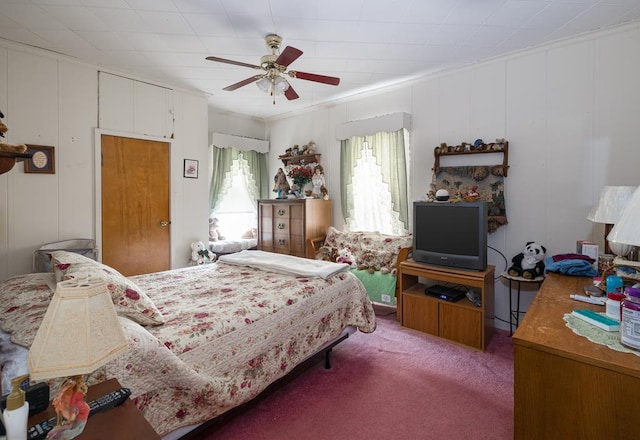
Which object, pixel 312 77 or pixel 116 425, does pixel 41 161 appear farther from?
pixel 116 425

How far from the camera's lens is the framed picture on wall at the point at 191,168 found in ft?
13.3

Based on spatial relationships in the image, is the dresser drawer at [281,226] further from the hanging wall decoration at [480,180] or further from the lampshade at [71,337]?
the lampshade at [71,337]

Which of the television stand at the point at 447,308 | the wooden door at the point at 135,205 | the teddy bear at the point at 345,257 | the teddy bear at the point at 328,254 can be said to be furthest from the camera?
the teddy bear at the point at 328,254

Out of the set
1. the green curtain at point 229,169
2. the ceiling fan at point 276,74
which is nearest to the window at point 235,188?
the green curtain at point 229,169

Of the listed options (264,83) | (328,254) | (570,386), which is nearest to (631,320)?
(570,386)

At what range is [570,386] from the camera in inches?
44.8

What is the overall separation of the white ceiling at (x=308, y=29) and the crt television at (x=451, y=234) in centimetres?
145

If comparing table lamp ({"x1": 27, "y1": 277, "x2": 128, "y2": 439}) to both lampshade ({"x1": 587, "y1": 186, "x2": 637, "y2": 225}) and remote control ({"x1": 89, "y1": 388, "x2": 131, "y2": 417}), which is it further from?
lampshade ({"x1": 587, "y1": 186, "x2": 637, "y2": 225})

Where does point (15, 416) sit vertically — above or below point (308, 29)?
below

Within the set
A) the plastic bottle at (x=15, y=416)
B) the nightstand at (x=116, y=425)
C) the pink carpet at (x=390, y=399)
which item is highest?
the plastic bottle at (x=15, y=416)

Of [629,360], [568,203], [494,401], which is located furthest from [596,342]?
[568,203]

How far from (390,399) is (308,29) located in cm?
280

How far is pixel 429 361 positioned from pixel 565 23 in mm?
2879

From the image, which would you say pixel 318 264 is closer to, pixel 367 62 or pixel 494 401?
pixel 494 401
